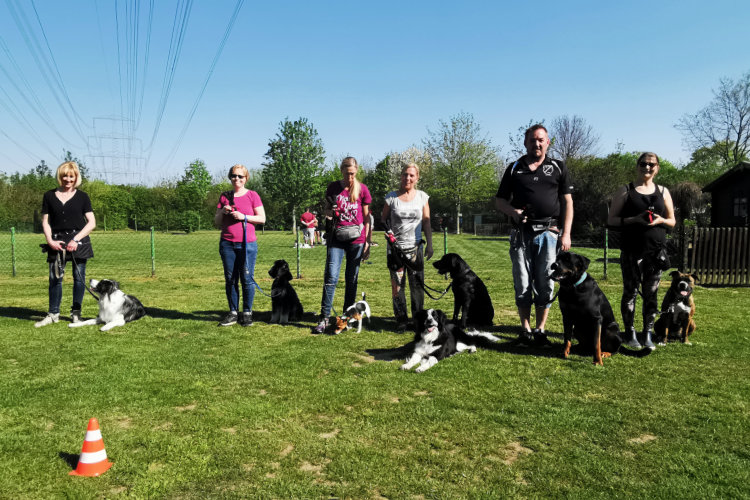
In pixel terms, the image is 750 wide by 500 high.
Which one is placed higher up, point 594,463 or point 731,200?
point 731,200

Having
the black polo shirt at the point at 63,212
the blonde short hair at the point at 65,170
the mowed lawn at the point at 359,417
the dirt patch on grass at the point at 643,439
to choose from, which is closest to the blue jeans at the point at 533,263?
the mowed lawn at the point at 359,417

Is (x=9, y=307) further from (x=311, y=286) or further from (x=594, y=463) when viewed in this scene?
(x=594, y=463)

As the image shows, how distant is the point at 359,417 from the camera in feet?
11.0

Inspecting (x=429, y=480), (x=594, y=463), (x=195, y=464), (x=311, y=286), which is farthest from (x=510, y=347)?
(x=311, y=286)

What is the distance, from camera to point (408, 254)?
5.79m

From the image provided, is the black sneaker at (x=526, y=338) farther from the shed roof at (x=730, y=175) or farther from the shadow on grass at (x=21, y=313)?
the shed roof at (x=730, y=175)

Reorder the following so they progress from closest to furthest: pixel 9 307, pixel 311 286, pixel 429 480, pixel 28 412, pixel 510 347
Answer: pixel 429 480
pixel 28 412
pixel 510 347
pixel 9 307
pixel 311 286

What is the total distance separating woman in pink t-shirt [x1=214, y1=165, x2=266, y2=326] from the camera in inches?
235

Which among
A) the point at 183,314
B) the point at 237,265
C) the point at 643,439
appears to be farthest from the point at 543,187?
the point at 183,314

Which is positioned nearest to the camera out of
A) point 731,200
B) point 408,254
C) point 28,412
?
point 28,412

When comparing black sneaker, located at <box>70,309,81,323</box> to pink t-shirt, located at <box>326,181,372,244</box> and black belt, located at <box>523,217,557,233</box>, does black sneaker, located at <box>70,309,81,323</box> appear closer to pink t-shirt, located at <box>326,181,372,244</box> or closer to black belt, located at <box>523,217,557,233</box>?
pink t-shirt, located at <box>326,181,372,244</box>

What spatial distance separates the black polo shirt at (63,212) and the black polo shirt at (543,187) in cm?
555

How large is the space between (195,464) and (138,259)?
16.1 metres

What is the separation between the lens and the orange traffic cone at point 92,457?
101 inches
